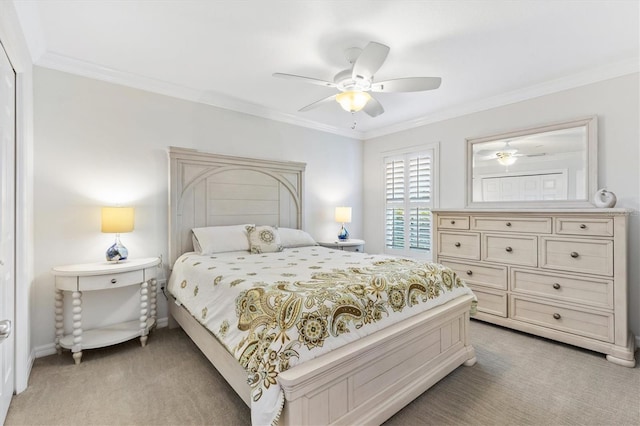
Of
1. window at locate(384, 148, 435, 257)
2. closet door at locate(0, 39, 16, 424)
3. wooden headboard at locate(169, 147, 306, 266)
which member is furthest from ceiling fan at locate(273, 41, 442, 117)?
window at locate(384, 148, 435, 257)

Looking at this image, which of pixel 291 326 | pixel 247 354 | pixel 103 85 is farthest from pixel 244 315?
pixel 103 85

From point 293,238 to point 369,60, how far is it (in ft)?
7.27

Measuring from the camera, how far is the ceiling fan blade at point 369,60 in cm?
205

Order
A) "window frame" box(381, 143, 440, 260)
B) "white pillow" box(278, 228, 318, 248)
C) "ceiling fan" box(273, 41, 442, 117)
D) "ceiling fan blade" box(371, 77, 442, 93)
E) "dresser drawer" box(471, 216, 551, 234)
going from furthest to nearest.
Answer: "window frame" box(381, 143, 440, 260) < "white pillow" box(278, 228, 318, 248) < "dresser drawer" box(471, 216, 551, 234) < "ceiling fan blade" box(371, 77, 442, 93) < "ceiling fan" box(273, 41, 442, 117)

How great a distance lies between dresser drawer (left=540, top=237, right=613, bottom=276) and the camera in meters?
2.50

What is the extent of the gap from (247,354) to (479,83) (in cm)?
336

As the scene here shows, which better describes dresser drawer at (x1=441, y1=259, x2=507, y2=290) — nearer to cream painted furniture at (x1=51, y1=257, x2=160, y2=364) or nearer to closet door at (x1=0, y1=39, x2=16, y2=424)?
cream painted furniture at (x1=51, y1=257, x2=160, y2=364)

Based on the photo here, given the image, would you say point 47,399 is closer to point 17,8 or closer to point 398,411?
point 398,411

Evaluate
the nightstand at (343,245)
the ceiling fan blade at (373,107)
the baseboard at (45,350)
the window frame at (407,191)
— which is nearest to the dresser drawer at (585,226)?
the window frame at (407,191)

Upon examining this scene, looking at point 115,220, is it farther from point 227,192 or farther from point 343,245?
point 343,245

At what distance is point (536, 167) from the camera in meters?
3.25

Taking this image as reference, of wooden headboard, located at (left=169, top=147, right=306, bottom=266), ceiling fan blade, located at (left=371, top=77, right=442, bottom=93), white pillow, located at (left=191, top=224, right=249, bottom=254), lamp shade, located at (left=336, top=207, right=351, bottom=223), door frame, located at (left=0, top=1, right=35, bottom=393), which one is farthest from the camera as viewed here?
lamp shade, located at (left=336, top=207, right=351, bottom=223)

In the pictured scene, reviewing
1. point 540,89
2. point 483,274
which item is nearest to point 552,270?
point 483,274

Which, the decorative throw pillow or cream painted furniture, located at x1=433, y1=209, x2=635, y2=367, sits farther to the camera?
the decorative throw pillow
